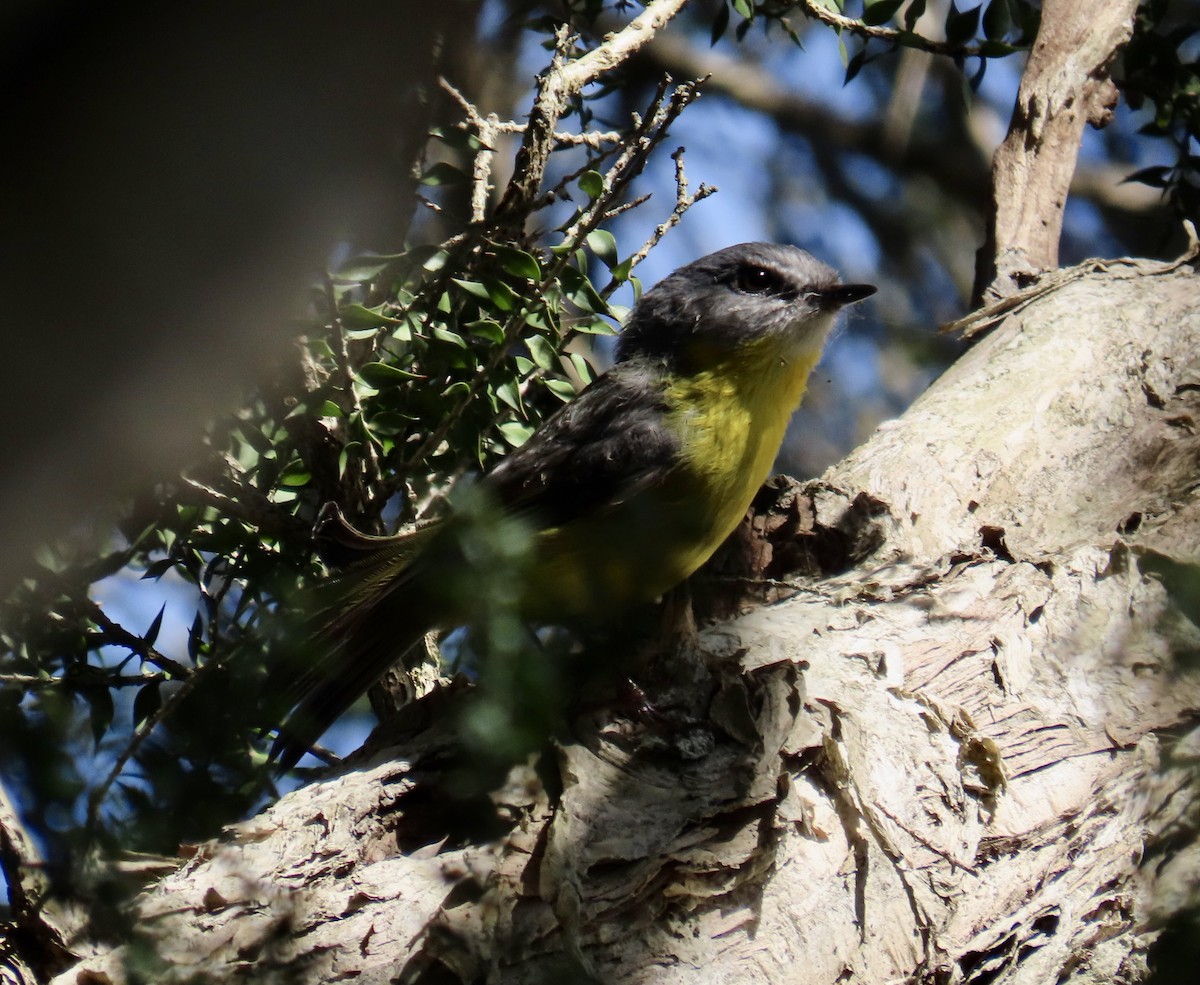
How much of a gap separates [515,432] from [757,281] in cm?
135

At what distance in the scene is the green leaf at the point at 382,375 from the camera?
3.31 m

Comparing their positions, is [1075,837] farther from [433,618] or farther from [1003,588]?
[433,618]

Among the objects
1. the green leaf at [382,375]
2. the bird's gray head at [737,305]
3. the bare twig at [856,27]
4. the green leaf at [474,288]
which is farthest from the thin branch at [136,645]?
the bare twig at [856,27]

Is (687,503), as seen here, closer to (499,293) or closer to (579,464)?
(579,464)

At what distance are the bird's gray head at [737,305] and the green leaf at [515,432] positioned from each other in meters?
0.78

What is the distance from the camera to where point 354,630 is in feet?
12.1

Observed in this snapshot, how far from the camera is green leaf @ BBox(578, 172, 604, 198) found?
11.2 feet

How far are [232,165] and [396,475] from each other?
240 cm

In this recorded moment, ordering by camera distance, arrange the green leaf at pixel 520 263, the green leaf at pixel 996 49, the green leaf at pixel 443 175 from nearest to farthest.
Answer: the green leaf at pixel 520 263, the green leaf at pixel 443 175, the green leaf at pixel 996 49

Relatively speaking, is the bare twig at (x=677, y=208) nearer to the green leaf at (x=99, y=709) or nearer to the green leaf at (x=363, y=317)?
the green leaf at (x=363, y=317)

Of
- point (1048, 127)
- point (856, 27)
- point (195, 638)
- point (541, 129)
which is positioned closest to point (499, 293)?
point (541, 129)

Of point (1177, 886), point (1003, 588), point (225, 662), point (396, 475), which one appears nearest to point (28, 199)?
point (225, 662)

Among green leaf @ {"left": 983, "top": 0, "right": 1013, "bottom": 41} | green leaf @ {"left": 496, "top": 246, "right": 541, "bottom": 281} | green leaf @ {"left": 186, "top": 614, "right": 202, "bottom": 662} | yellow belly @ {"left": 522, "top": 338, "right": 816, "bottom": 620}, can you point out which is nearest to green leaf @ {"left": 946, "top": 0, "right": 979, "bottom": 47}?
green leaf @ {"left": 983, "top": 0, "right": 1013, "bottom": 41}

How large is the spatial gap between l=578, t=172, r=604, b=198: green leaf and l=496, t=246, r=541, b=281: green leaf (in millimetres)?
280
